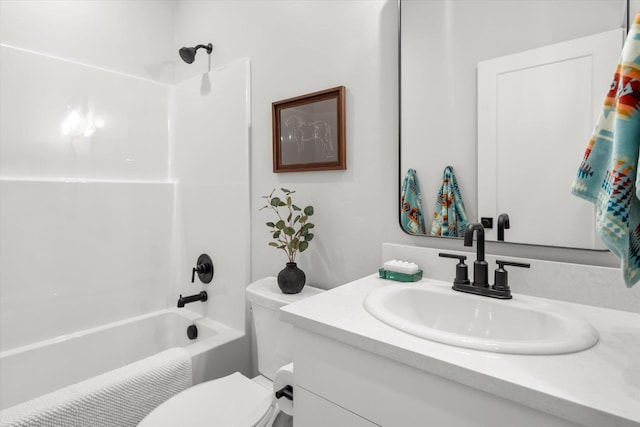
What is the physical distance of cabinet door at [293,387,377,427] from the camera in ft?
2.53

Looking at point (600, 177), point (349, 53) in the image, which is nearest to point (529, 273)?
point (600, 177)

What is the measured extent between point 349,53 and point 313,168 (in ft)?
1.59

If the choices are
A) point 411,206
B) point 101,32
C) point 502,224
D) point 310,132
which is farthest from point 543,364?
point 101,32

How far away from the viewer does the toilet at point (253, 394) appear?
3.66 feet

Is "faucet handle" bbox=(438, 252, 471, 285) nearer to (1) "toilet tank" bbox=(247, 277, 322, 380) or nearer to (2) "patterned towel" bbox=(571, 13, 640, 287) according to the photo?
(2) "patterned towel" bbox=(571, 13, 640, 287)

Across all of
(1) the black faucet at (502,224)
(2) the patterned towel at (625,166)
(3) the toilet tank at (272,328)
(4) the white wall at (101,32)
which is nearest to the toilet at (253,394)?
(3) the toilet tank at (272,328)

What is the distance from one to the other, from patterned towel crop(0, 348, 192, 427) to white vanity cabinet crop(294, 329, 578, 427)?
0.61 m

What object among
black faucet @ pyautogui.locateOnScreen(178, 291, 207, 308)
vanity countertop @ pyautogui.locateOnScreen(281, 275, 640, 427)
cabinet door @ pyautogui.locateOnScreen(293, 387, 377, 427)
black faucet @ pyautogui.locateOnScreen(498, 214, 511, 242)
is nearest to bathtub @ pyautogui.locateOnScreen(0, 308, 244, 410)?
black faucet @ pyautogui.locateOnScreen(178, 291, 207, 308)

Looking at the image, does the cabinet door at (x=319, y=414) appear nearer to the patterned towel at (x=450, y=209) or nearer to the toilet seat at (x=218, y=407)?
the toilet seat at (x=218, y=407)

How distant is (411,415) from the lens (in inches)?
26.7

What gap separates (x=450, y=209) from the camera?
3.75 feet

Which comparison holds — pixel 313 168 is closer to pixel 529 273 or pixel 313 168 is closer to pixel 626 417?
pixel 529 273

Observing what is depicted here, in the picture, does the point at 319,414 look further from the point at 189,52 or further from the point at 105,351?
the point at 189,52

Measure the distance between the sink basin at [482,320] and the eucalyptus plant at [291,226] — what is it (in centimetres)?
49
